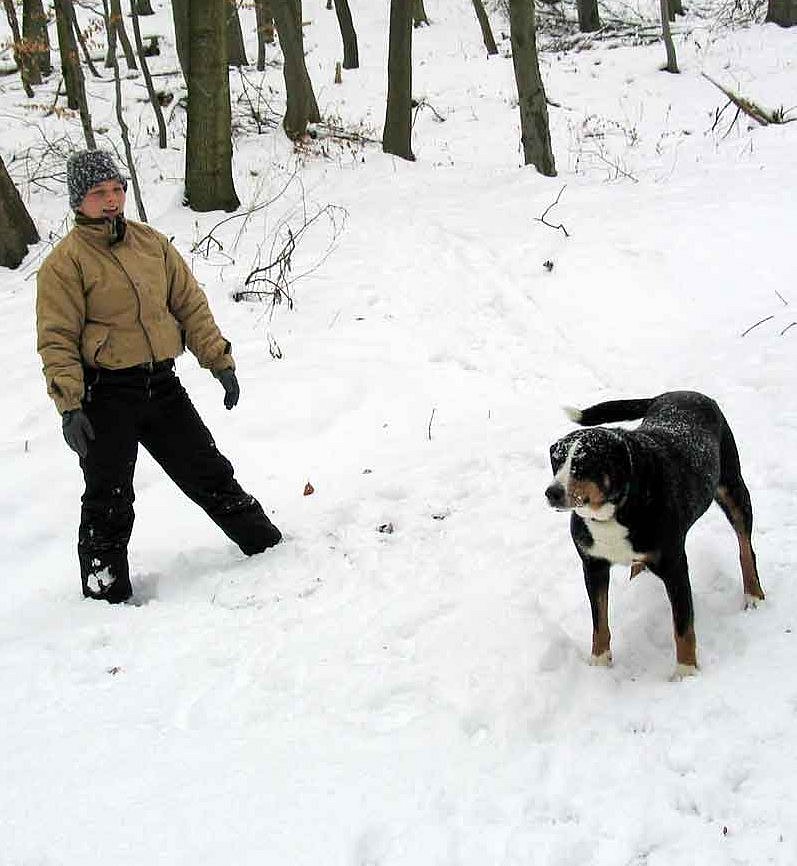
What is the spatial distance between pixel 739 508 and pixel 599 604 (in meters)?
0.95

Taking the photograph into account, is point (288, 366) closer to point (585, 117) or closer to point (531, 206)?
point (531, 206)

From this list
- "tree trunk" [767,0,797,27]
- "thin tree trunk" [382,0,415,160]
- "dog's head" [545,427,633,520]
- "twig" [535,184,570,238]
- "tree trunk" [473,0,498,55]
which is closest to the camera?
"dog's head" [545,427,633,520]

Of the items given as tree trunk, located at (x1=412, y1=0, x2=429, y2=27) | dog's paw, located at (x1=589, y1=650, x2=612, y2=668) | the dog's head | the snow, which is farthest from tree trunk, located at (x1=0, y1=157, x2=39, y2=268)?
tree trunk, located at (x1=412, y1=0, x2=429, y2=27)

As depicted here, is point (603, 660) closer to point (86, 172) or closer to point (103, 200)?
point (103, 200)

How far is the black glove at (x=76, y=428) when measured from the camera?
12.5 feet

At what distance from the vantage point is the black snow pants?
404 centimetres

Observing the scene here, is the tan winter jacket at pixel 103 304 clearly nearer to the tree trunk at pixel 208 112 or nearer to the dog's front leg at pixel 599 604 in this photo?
the dog's front leg at pixel 599 604

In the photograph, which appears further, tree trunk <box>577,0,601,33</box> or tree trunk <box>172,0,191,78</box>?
tree trunk <box>577,0,601,33</box>

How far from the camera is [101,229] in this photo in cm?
392

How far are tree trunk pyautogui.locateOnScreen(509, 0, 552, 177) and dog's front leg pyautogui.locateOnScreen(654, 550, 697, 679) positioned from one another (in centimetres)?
999

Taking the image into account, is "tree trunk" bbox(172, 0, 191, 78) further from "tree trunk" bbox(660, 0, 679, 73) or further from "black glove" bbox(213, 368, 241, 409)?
"black glove" bbox(213, 368, 241, 409)

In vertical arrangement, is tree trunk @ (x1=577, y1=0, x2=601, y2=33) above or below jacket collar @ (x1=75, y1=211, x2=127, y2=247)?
below

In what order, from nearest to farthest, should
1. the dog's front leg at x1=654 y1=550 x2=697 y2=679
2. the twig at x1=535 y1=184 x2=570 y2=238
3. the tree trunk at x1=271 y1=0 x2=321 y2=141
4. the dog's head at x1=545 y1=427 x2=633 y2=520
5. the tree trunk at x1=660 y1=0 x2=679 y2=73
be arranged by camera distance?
the dog's head at x1=545 y1=427 x2=633 y2=520
the dog's front leg at x1=654 y1=550 x2=697 y2=679
the twig at x1=535 y1=184 x2=570 y2=238
the tree trunk at x1=271 y1=0 x2=321 y2=141
the tree trunk at x1=660 y1=0 x2=679 y2=73

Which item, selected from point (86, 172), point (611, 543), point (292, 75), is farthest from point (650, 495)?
point (292, 75)
